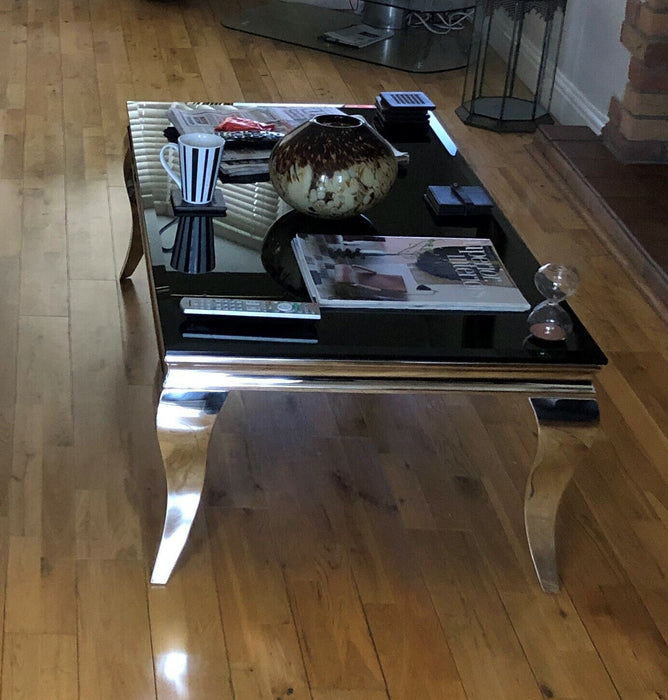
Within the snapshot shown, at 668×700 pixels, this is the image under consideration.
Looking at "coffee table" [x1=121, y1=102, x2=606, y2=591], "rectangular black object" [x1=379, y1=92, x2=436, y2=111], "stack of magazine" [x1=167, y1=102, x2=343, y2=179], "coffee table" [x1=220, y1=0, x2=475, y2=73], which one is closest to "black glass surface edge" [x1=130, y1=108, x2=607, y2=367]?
"coffee table" [x1=121, y1=102, x2=606, y2=591]

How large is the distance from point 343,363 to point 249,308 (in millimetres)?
157

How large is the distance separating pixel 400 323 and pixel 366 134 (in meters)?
0.39

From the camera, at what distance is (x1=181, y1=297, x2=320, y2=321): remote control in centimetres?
158

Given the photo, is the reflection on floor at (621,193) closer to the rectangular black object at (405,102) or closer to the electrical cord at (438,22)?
the rectangular black object at (405,102)

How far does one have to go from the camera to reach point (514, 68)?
12.3 ft

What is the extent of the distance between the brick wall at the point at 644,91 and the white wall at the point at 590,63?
0.15 m

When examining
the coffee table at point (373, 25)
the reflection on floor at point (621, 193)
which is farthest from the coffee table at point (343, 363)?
the coffee table at point (373, 25)

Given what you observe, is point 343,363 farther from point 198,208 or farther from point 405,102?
point 405,102

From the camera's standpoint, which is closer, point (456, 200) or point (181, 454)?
point (181, 454)

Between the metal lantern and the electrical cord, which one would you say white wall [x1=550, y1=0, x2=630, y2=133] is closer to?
the metal lantern

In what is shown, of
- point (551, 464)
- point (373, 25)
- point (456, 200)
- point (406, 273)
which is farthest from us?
point (373, 25)

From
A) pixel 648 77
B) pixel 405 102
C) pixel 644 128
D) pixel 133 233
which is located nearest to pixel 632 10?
pixel 648 77

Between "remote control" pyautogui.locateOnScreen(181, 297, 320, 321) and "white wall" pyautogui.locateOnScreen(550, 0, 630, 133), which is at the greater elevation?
"remote control" pyautogui.locateOnScreen(181, 297, 320, 321)

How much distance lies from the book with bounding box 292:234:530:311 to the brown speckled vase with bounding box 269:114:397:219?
60 millimetres
